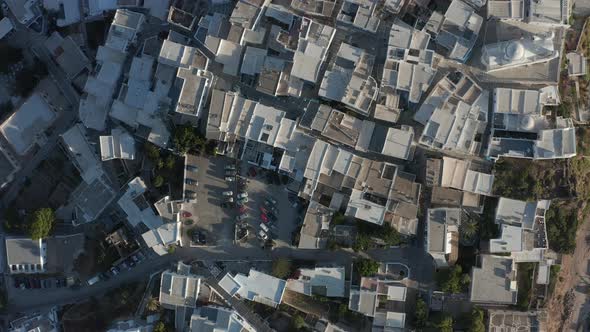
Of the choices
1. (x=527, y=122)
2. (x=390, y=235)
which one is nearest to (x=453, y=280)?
(x=390, y=235)

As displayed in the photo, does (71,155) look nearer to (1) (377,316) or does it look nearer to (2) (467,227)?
(1) (377,316)

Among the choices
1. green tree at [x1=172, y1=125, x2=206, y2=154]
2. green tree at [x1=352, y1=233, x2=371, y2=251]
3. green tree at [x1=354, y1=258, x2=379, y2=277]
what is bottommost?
green tree at [x1=354, y1=258, x2=379, y2=277]

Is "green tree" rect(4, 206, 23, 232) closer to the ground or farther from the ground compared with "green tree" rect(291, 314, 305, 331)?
farther from the ground

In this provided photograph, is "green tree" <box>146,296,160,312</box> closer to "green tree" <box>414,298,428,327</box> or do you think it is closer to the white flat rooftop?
the white flat rooftop

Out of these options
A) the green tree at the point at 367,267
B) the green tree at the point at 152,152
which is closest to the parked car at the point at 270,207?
the green tree at the point at 367,267

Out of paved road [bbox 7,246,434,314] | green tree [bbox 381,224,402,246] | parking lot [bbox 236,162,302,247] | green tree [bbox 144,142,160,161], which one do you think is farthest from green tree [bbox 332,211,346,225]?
green tree [bbox 144,142,160,161]

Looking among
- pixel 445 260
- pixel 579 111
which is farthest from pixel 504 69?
pixel 445 260
